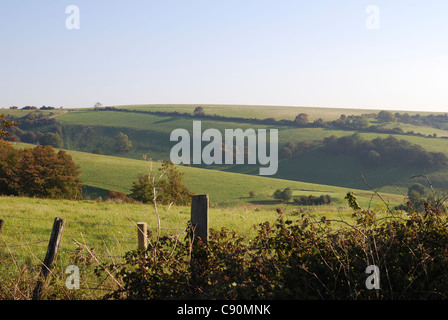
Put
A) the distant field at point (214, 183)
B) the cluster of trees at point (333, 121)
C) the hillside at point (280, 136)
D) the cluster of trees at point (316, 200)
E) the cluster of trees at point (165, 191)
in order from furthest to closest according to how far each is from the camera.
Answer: the cluster of trees at point (333, 121) → the hillside at point (280, 136) → the distant field at point (214, 183) → the cluster of trees at point (316, 200) → the cluster of trees at point (165, 191)

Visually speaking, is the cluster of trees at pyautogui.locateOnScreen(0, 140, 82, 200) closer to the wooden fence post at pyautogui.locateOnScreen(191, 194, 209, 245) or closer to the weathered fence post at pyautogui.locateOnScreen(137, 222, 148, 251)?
the weathered fence post at pyautogui.locateOnScreen(137, 222, 148, 251)

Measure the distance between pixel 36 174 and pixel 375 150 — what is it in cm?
7713

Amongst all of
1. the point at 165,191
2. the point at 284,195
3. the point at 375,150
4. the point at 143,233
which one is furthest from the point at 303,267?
the point at 375,150

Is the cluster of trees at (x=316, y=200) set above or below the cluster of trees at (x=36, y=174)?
below

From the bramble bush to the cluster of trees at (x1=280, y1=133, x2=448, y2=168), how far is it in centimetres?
8669

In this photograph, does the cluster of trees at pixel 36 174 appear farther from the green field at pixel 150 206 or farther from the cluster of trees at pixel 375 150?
the cluster of trees at pixel 375 150

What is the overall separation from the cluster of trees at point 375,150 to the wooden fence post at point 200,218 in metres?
87.5

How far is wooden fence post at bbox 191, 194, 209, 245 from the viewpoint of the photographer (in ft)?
17.9

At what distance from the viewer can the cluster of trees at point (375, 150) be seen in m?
86.4

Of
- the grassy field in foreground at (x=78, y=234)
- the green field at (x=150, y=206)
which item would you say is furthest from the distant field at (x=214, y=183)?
the grassy field in foreground at (x=78, y=234)

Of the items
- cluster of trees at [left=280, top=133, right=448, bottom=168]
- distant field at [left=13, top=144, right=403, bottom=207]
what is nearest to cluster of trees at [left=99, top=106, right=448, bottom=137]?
cluster of trees at [left=280, top=133, right=448, bottom=168]
